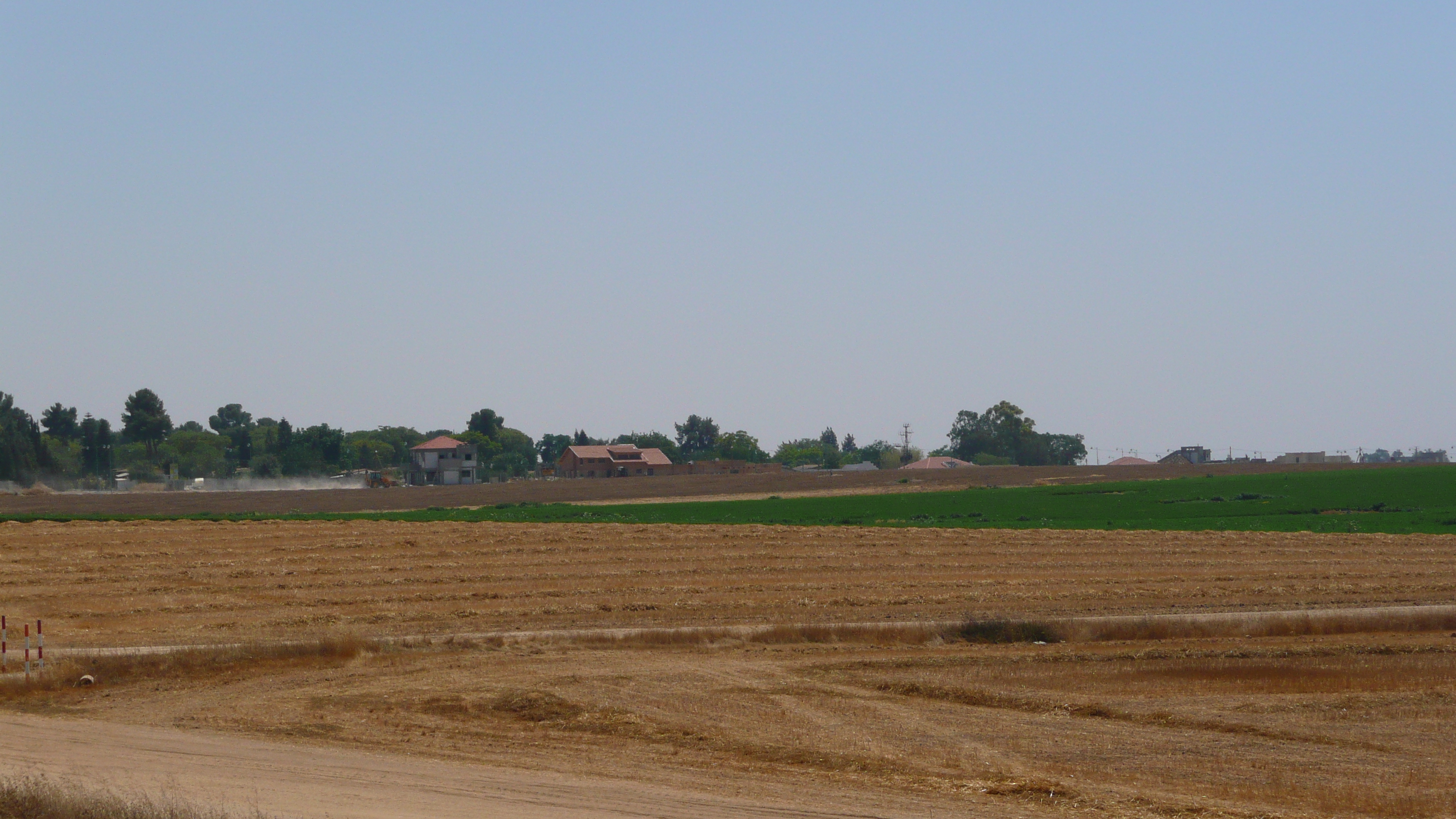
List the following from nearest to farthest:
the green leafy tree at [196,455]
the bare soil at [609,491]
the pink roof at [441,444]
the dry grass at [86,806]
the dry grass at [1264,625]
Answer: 1. the dry grass at [86,806]
2. the dry grass at [1264,625]
3. the bare soil at [609,491]
4. the pink roof at [441,444]
5. the green leafy tree at [196,455]

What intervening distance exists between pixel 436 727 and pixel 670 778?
4.17m

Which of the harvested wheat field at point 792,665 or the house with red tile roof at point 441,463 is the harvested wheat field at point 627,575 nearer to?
the harvested wheat field at point 792,665

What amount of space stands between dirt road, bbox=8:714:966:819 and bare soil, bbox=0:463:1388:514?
128 ft

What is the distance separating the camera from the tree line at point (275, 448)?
11969 centimetres

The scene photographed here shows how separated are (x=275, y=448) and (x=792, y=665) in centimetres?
13119

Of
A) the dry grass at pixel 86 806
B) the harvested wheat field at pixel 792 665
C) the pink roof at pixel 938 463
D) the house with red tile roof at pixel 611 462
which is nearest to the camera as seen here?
the dry grass at pixel 86 806

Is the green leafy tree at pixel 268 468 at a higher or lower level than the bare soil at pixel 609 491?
higher

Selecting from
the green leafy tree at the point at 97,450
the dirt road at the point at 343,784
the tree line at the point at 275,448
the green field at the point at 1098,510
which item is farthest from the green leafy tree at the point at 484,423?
the dirt road at the point at 343,784

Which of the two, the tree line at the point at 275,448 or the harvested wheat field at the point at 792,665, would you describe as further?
the tree line at the point at 275,448

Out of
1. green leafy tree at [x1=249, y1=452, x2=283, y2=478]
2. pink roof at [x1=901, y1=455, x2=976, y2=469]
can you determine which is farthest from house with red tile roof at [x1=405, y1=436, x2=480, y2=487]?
pink roof at [x1=901, y1=455, x2=976, y2=469]

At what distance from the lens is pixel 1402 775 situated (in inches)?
542

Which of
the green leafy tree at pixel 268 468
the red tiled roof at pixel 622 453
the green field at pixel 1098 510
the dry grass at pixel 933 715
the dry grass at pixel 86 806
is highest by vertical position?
the red tiled roof at pixel 622 453

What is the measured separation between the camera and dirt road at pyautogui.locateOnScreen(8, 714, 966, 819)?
1188cm

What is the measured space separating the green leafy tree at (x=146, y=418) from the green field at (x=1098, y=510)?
10162 centimetres
